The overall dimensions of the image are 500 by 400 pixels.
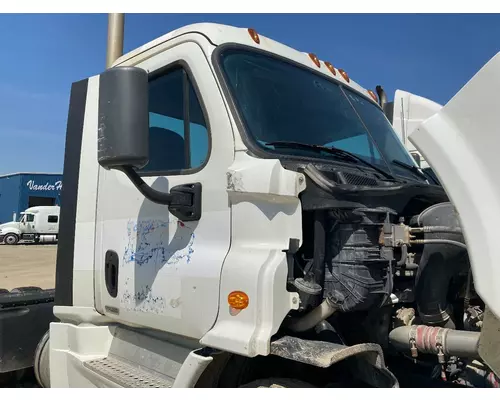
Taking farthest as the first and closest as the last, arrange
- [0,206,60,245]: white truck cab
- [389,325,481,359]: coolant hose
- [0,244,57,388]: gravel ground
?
[0,206,60,245]: white truck cab, [0,244,57,388]: gravel ground, [389,325,481,359]: coolant hose

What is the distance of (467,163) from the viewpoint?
67.9 inches

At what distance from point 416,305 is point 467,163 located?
43.4 inches

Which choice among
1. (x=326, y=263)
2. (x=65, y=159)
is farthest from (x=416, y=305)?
(x=65, y=159)

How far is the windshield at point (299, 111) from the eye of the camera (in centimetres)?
260

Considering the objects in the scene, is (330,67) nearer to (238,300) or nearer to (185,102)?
(185,102)

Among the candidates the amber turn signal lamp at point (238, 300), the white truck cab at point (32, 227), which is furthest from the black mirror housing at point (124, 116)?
the white truck cab at point (32, 227)

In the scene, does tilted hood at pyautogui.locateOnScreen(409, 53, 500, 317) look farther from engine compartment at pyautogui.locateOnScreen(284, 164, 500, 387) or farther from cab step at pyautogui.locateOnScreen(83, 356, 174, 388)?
cab step at pyautogui.locateOnScreen(83, 356, 174, 388)

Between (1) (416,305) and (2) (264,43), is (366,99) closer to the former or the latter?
(2) (264,43)

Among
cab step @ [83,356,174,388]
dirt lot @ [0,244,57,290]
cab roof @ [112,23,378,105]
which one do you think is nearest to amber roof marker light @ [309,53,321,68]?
cab roof @ [112,23,378,105]

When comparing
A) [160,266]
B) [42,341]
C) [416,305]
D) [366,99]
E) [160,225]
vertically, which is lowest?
[42,341]

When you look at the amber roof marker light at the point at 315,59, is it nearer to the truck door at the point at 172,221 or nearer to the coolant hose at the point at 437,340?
the truck door at the point at 172,221

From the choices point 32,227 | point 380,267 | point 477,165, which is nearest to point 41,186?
point 32,227

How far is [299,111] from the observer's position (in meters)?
2.82

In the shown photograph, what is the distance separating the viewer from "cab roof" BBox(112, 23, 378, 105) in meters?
2.75
